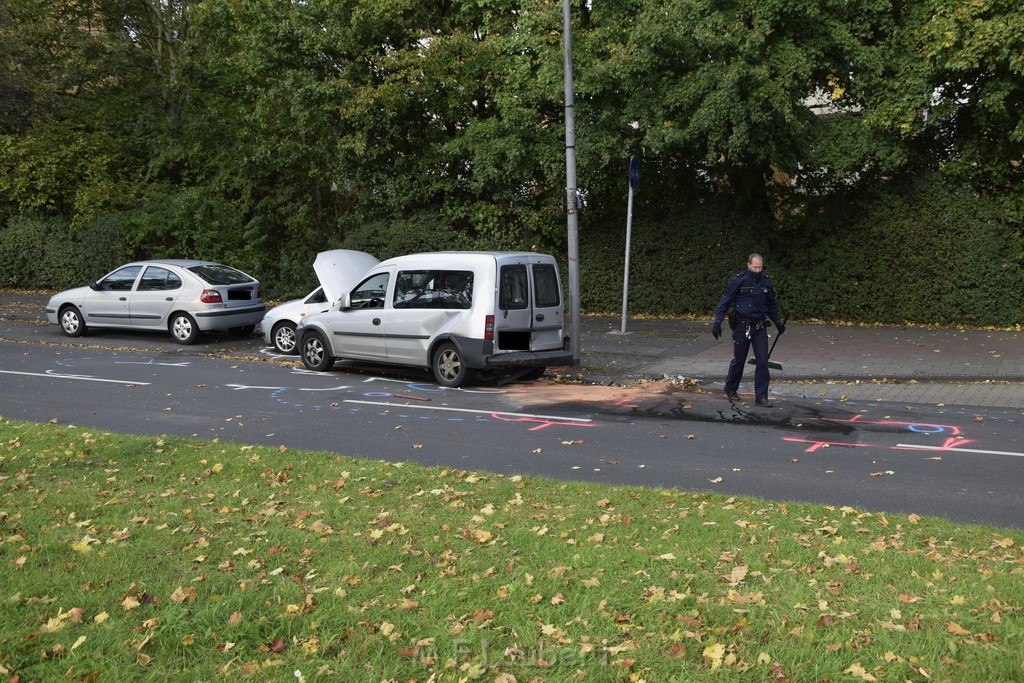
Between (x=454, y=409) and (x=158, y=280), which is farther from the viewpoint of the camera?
(x=158, y=280)

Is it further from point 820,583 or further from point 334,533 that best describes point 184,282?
point 820,583

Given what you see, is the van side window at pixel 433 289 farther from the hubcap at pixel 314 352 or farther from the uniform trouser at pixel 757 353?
the uniform trouser at pixel 757 353

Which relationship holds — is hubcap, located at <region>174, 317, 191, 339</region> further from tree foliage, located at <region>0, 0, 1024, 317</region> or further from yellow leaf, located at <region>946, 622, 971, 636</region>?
yellow leaf, located at <region>946, 622, 971, 636</region>

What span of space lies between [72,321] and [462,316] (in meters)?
10.6

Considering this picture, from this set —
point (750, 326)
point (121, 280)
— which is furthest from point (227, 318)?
point (750, 326)

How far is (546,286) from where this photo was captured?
45.7 ft

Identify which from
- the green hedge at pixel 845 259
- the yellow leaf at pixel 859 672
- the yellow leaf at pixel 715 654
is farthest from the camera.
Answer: the green hedge at pixel 845 259

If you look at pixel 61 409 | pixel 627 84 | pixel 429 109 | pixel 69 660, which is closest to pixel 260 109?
pixel 429 109

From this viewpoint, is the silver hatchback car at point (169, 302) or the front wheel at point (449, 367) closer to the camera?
the front wheel at point (449, 367)

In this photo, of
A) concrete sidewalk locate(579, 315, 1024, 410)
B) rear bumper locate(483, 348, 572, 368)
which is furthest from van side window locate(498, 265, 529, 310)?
concrete sidewalk locate(579, 315, 1024, 410)

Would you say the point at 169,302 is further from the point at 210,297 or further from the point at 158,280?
the point at 210,297

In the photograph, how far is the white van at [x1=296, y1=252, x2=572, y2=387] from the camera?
13.4 m

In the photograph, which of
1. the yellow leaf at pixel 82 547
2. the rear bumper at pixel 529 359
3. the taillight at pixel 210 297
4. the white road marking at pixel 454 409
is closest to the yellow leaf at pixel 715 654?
the yellow leaf at pixel 82 547

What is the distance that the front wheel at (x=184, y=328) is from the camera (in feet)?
61.9
